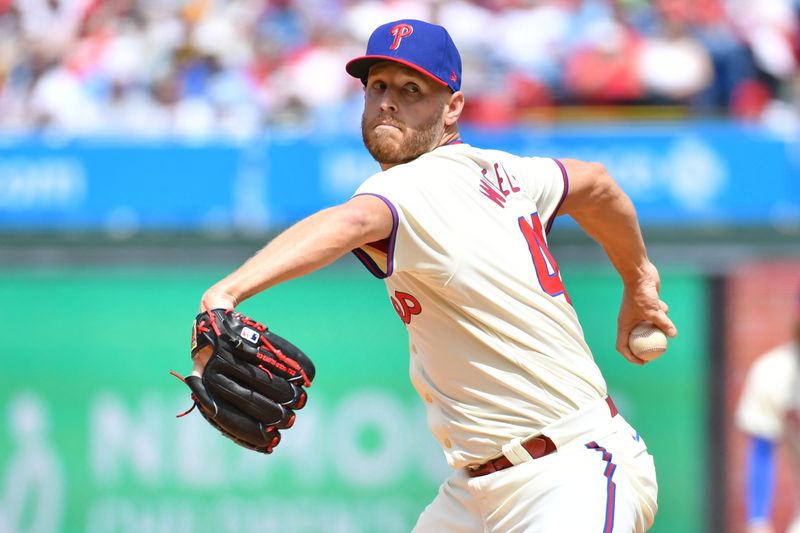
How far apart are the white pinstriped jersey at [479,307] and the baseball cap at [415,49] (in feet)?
0.74

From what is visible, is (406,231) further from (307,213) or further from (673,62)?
(673,62)

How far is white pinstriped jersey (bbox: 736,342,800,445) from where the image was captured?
6.32 m

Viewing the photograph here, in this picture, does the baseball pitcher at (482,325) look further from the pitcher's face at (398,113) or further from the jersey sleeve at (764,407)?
the jersey sleeve at (764,407)

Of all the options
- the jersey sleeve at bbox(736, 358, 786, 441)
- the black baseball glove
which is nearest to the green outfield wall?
the jersey sleeve at bbox(736, 358, 786, 441)

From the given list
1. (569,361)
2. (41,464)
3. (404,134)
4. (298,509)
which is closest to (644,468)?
(569,361)

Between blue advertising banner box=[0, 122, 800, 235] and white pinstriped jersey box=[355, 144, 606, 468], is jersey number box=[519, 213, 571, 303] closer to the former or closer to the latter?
white pinstriped jersey box=[355, 144, 606, 468]

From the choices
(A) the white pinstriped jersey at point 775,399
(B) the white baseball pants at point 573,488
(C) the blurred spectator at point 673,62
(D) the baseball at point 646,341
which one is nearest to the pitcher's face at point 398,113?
(B) the white baseball pants at point 573,488

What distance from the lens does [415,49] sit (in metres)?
3.49

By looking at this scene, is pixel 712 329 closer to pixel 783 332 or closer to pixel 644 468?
pixel 783 332

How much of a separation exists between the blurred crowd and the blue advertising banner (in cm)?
43

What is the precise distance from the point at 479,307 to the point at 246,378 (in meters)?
0.76

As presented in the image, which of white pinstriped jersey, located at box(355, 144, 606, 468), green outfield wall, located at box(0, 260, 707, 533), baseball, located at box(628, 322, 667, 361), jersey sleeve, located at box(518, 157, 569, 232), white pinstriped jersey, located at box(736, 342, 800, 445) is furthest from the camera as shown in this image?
green outfield wall, located at box(0, 260, 707, 533)

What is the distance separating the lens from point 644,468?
3.61 m

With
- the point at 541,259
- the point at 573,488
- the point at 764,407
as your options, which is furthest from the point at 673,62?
the point at 573,488
